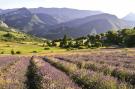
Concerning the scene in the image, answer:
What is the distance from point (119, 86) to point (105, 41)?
12735 cm

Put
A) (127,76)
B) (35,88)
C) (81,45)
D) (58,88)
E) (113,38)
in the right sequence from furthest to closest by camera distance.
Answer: (113,38), (81,45), (127,76), (35,88), (58,88)

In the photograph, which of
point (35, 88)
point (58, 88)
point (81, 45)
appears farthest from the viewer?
point (81, 45)

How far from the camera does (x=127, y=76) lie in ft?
49.7

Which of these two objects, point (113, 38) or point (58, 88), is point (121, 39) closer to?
point (113, 38)

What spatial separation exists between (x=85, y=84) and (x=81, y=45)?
114 meters

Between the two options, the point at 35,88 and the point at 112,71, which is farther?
the point at 112,71

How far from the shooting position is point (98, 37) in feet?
476

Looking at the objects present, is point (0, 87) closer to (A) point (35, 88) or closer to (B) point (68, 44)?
(A) point (35, 88)

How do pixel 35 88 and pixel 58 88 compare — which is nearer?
pixel 58 88

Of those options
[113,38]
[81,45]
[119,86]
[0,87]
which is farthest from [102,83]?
[113,38]

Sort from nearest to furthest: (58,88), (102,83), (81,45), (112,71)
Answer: (58,88)
(102,83)
(112,71)
(81,45)

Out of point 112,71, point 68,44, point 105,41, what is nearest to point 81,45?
point 68,44

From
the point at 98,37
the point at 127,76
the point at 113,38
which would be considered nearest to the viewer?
the point at 127,76

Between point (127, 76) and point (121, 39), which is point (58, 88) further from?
point (121, 39)
